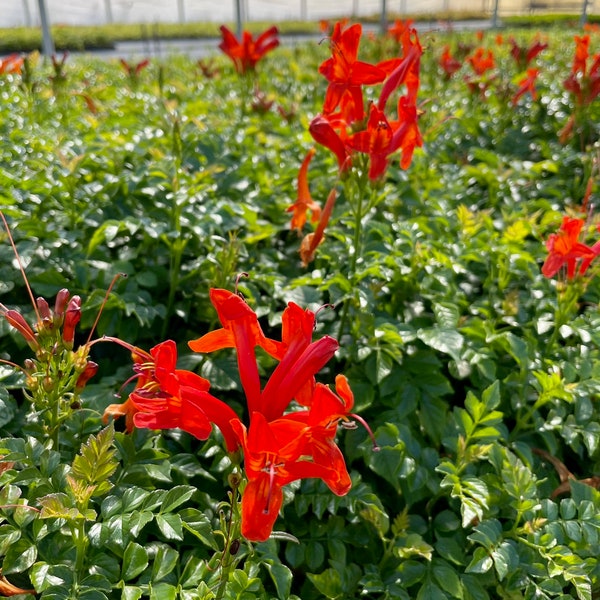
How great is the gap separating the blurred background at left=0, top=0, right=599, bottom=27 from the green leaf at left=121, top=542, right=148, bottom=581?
29.6m

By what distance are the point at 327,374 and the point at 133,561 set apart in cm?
113

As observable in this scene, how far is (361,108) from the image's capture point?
2064 mm

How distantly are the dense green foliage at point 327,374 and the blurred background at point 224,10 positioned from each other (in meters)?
28.0

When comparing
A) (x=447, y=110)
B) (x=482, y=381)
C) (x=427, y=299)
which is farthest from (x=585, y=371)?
(x=447, y=110)

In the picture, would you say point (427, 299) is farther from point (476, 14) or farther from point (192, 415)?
point (476, 14)

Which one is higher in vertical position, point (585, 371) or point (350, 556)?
point (585, 371)

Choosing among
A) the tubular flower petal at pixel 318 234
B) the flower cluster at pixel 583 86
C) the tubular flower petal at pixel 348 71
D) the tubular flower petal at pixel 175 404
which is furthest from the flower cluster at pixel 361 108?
the flower cluster at pixel 583 86

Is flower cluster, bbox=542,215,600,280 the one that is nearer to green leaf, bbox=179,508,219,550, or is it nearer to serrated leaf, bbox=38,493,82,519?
green leaf, bbox=179,508,219,550

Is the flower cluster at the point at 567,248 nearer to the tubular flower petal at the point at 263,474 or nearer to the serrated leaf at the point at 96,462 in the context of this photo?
the tubular flower petal at the point at 263,474

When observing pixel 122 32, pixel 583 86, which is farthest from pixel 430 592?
pixel 122 32

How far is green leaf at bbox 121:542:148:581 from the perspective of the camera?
138 cm

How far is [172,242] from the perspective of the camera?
2439mm

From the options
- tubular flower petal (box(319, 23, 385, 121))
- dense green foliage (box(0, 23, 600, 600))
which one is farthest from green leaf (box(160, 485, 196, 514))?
tubular flower petal (box(319, 23, 385, 121))

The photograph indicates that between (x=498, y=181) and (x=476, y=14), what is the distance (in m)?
34.7
